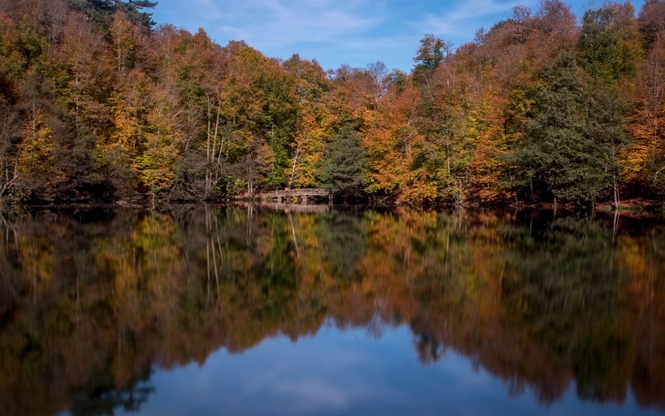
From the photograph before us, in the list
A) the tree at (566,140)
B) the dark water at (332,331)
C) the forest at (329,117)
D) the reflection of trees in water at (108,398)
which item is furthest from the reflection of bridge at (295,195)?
the reflection of trees in water at (108,398)

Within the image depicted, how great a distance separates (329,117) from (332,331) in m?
41.9

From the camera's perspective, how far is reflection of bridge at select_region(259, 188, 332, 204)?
48.9 meters

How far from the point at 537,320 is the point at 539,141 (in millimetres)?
27384

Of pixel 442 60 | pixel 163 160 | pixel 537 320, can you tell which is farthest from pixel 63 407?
pixel 442 60

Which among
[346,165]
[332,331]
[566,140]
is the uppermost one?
[566,140]

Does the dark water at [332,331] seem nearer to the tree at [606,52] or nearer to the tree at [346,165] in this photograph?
the tree at [346,165]

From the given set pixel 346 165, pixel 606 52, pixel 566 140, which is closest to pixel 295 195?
pixel 346 165

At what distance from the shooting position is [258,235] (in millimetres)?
21641

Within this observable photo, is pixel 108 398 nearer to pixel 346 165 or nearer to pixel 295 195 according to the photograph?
pixel 346 165

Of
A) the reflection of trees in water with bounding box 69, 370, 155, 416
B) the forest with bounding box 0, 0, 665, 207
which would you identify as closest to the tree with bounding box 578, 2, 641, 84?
the forest with bounding box 0, 0, 665, 207

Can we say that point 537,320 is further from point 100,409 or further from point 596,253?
point 596,253

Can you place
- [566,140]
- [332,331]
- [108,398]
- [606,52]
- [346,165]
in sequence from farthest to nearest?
[346,165], [606,52], [566,140], [332,331], [108,398]

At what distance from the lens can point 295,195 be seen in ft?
163

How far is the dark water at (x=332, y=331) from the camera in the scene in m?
6.30
